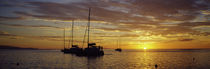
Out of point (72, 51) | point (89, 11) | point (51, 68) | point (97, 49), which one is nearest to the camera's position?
point (51, 68)

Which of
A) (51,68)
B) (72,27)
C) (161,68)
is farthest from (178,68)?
(72,27)

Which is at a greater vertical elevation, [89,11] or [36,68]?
[89,11]

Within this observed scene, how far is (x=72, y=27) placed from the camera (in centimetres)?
11088

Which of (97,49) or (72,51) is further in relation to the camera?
(72,51)

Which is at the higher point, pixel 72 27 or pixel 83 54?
pixel 72 27

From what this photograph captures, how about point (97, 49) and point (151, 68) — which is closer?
point (151, 68)

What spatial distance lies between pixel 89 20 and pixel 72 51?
4688 cm

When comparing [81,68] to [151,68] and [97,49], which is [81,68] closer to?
[151,68]

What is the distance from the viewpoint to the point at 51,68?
4169 cm

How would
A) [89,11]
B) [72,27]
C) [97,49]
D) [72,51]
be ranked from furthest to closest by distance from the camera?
[72,51], [72,27], [97,49], [89,11]

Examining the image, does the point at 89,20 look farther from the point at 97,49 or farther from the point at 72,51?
the point at 72,51

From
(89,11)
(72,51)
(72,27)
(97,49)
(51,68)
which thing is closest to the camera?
(51,68)

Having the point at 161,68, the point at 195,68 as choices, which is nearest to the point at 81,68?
the point at 161,68

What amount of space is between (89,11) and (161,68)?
151ft
